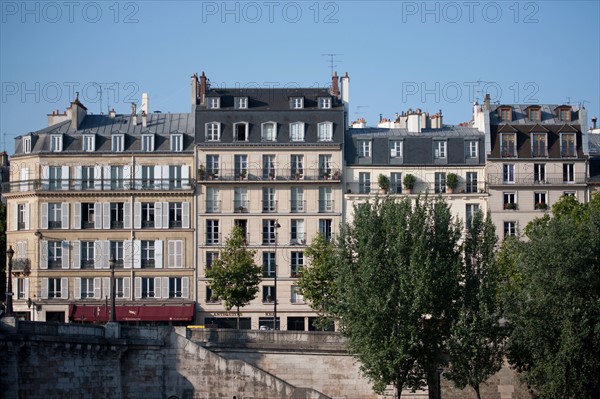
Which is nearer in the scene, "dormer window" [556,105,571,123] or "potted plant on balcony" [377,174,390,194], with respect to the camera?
"potted plant on balcony" [377,174,390,194]

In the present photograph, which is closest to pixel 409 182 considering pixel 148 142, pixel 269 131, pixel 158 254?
pixel 269 131

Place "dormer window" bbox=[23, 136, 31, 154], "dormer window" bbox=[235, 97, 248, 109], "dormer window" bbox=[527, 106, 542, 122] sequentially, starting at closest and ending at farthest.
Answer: "dormer window" bbox=[23, 136, 31, 154] < "dormer window" bbox=[235, 97, 248, 109] < "dormer window" bbox=[527, 106, 542, 122]

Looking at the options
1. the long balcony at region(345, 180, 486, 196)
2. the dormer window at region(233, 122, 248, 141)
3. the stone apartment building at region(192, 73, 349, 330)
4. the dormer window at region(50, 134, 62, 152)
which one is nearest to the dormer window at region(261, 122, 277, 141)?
the stone apartment building at region(192, 73, 349, 330)

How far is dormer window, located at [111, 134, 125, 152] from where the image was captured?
87.7 meters

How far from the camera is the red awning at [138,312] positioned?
278 feet

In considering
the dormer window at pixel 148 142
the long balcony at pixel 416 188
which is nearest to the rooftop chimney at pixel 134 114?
the dormer window at pixel 148 142

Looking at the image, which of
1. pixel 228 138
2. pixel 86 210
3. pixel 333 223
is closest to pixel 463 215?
pixel 333 223

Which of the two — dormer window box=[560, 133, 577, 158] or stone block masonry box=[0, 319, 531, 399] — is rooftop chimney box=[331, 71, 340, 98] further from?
stone block masonry box=[0, 319, 531, 399]

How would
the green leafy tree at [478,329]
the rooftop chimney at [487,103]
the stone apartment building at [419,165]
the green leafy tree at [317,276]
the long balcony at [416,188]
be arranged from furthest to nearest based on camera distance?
the rooftop chimney at [487,103], the long balcony at [416,188], the stone apartment building at [419,165], the green leafy tree at [317,276], the green leafy tree at [478,329]

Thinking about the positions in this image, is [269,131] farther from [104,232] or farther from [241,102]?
[104,232]

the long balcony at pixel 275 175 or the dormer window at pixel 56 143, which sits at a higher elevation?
the dormer window at pixel 56 143

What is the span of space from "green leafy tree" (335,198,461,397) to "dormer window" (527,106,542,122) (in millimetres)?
27334

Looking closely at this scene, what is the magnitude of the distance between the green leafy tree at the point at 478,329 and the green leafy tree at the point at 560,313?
30.8 inches

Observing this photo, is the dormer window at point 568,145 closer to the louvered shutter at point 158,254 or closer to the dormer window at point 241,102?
the dormer window at point 241,102
